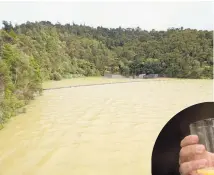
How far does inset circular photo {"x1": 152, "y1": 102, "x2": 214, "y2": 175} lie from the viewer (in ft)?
0.91

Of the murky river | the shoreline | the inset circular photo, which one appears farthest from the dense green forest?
the inset circular photo

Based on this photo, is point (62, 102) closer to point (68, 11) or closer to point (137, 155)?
point (68, 11)

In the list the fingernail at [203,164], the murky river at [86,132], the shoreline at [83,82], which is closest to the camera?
the fingernail at [203,164]

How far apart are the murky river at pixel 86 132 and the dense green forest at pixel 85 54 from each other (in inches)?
11.0

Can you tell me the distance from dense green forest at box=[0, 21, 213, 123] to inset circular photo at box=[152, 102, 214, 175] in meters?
2.54

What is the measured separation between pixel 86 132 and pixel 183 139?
270 centimetres

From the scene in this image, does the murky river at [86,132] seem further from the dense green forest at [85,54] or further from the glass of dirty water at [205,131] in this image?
→ the glass of dirty water at [205,131]

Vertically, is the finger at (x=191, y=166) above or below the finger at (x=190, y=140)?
below

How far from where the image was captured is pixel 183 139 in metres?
0.28

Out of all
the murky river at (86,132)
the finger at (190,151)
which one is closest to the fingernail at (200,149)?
the finger at (190,151)

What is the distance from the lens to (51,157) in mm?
2252

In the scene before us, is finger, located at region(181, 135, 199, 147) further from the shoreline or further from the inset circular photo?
the shoreline

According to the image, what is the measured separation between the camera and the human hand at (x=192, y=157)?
10.3 inches

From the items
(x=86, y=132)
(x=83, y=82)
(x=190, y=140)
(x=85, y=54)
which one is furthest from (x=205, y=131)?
(x=83, y=82)
